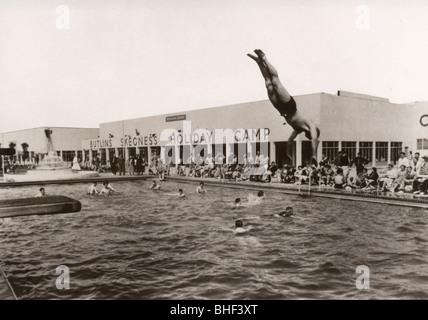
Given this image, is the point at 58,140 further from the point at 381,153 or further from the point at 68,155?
the point at 381,153

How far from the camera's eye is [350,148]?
2050 cm

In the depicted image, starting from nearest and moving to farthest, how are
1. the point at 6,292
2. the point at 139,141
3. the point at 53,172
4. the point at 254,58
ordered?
the point at 6,292
the point at 254,58
the point at 53,172
the point at 139,141

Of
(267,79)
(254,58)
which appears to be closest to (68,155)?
(267,79)

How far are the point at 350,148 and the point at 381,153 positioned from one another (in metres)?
3.57

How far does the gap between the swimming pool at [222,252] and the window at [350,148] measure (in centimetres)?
858

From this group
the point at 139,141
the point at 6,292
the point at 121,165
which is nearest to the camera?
the point at 6,292

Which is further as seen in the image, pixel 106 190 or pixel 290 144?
pixel 290 144

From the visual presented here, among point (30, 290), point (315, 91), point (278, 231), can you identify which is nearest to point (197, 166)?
point (315, 91)

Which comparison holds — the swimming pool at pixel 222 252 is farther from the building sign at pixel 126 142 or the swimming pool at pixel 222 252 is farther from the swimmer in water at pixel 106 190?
the building sign at pixel 126 142

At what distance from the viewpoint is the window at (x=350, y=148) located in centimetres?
2019

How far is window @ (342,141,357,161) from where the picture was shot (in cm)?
2019

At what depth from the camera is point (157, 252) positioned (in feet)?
25.5

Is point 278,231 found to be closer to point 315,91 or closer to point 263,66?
point 263,66

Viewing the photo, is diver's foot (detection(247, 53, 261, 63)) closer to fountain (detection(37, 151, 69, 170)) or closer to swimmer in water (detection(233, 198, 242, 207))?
swimmer in water (detection(233, 198, 242, 207))
